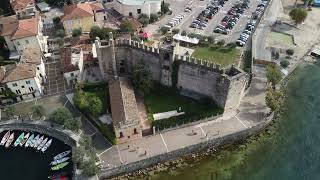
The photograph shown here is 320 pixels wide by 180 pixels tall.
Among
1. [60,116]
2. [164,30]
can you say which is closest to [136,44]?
[164,30]

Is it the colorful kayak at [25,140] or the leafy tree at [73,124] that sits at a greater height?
the leafy tree at [73,124]

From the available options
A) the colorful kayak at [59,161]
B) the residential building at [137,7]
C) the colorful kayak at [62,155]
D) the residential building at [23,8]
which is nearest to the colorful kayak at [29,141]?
the colorful kayak at [62,155]

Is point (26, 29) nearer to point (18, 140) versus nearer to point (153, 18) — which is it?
point (18, 140)

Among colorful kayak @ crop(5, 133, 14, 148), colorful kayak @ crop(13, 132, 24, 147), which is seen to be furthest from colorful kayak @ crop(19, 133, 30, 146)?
colorful kayak @ crop(5, 133, 14, 148)

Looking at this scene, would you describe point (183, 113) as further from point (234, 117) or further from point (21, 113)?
point (21, 113)

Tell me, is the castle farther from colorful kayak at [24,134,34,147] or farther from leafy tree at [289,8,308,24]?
leafy tree at [289,8,308,24]

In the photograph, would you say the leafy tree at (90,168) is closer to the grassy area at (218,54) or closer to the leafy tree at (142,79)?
the leafy tree at (142,79)
